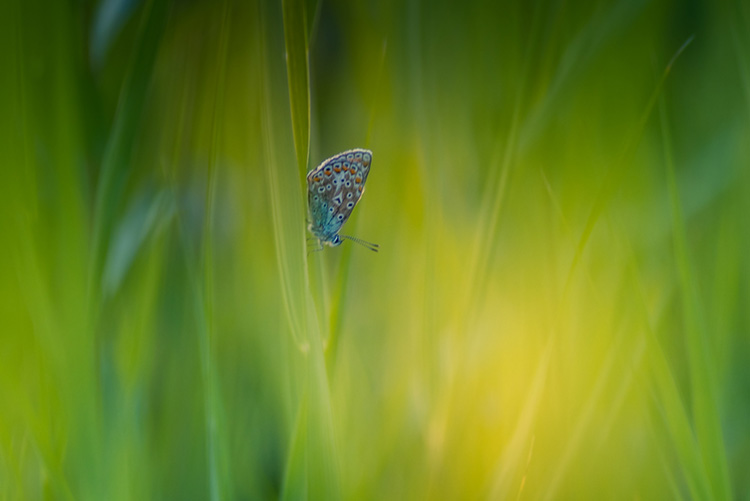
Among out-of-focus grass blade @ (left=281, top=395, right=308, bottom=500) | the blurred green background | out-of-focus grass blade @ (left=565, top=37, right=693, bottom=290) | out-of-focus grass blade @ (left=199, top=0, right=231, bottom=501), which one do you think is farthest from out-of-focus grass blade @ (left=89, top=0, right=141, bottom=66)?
out-of-focus grass blade @ (left=565, top=37, right=693, bottom=290)

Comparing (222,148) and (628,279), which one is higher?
(222,148)

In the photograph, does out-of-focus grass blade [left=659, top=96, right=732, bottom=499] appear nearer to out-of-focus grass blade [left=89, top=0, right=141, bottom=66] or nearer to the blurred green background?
the blurred green background

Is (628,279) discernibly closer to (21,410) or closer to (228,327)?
(228,327)

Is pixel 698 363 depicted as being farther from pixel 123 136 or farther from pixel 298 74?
pixel 123 136

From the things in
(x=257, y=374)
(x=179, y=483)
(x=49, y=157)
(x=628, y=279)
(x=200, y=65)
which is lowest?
(x=179, y=483)

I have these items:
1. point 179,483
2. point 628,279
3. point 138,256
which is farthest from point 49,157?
point 628,279

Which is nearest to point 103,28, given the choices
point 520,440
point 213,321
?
point 213,321

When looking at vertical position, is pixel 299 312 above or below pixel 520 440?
A: above
